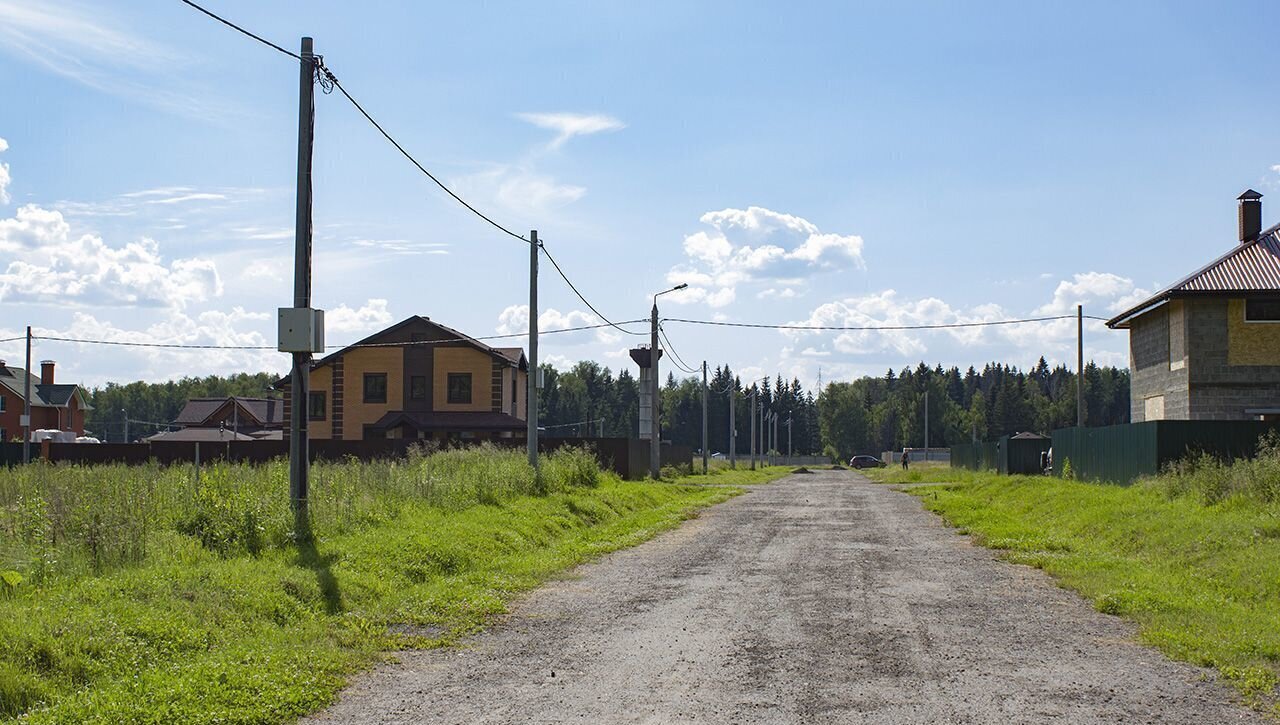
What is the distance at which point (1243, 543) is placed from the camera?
14.4 m

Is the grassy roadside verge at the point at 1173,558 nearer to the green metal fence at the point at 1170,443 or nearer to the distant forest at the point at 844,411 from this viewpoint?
the green metal fence at the point at 1170,443

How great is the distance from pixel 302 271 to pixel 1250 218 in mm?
30536

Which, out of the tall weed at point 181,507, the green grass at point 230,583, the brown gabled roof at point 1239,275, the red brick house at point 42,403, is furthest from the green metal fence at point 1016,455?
the red brick house at point 42,403

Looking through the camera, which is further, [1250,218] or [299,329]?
[1250,218]

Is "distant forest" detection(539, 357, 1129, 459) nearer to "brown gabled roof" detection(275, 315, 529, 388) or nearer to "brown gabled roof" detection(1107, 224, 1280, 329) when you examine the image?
"brown gabled roof" detection(275, 315, 529, 388)

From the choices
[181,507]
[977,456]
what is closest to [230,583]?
[181,507]

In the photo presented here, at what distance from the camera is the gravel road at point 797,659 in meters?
7.48

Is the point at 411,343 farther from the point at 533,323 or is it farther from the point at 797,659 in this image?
the point at 797,659

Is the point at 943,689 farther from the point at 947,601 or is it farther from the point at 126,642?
the point at 126,642

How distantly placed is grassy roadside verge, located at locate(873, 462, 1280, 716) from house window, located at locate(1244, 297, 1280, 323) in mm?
8466

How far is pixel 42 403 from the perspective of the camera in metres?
83.4

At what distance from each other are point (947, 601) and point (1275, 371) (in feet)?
73.7

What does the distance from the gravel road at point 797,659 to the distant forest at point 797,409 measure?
134045mm

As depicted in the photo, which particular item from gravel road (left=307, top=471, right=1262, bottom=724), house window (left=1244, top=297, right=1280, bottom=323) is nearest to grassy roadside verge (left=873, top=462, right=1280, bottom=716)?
gravel road (left=307, top=471, right=1262, bottom=724)
